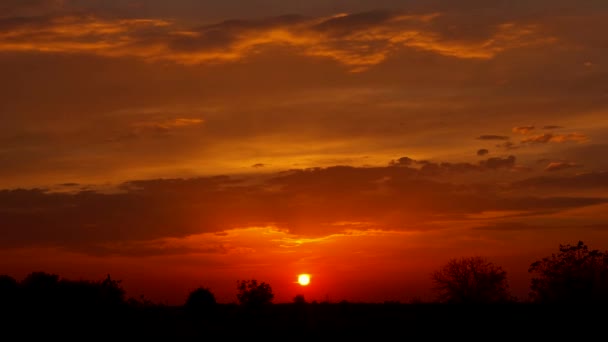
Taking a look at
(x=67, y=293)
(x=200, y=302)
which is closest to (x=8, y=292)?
(x=67, y=293)

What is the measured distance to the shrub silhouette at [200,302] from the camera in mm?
51481

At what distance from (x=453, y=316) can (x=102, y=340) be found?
1780cm

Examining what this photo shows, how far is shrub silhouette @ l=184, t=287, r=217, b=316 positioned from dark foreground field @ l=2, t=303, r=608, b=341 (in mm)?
3954

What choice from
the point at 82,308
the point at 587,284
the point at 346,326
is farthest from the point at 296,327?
the point at 587,284

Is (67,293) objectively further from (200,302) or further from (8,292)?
(200,302)

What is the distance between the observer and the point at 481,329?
41.4m

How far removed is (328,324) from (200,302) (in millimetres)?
12975

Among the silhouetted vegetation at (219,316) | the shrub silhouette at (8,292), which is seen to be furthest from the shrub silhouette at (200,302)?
the shrub silhouette at (8,292)

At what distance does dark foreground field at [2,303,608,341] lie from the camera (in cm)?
3841

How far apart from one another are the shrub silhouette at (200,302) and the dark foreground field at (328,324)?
3.95 metres

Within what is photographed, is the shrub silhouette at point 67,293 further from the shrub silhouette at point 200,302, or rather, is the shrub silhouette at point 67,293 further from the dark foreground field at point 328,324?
the shrub silhouette at point 200,302

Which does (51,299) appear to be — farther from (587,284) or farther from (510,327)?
(587,284)

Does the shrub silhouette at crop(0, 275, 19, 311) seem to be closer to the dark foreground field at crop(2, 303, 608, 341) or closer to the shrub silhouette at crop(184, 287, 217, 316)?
the dark foreground field at crop(2, 303, 608, 341)

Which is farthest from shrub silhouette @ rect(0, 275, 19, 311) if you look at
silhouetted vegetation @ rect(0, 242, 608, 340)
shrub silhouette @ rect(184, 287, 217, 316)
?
shrub silhouette @ rect(184, 287, 217, 316)
